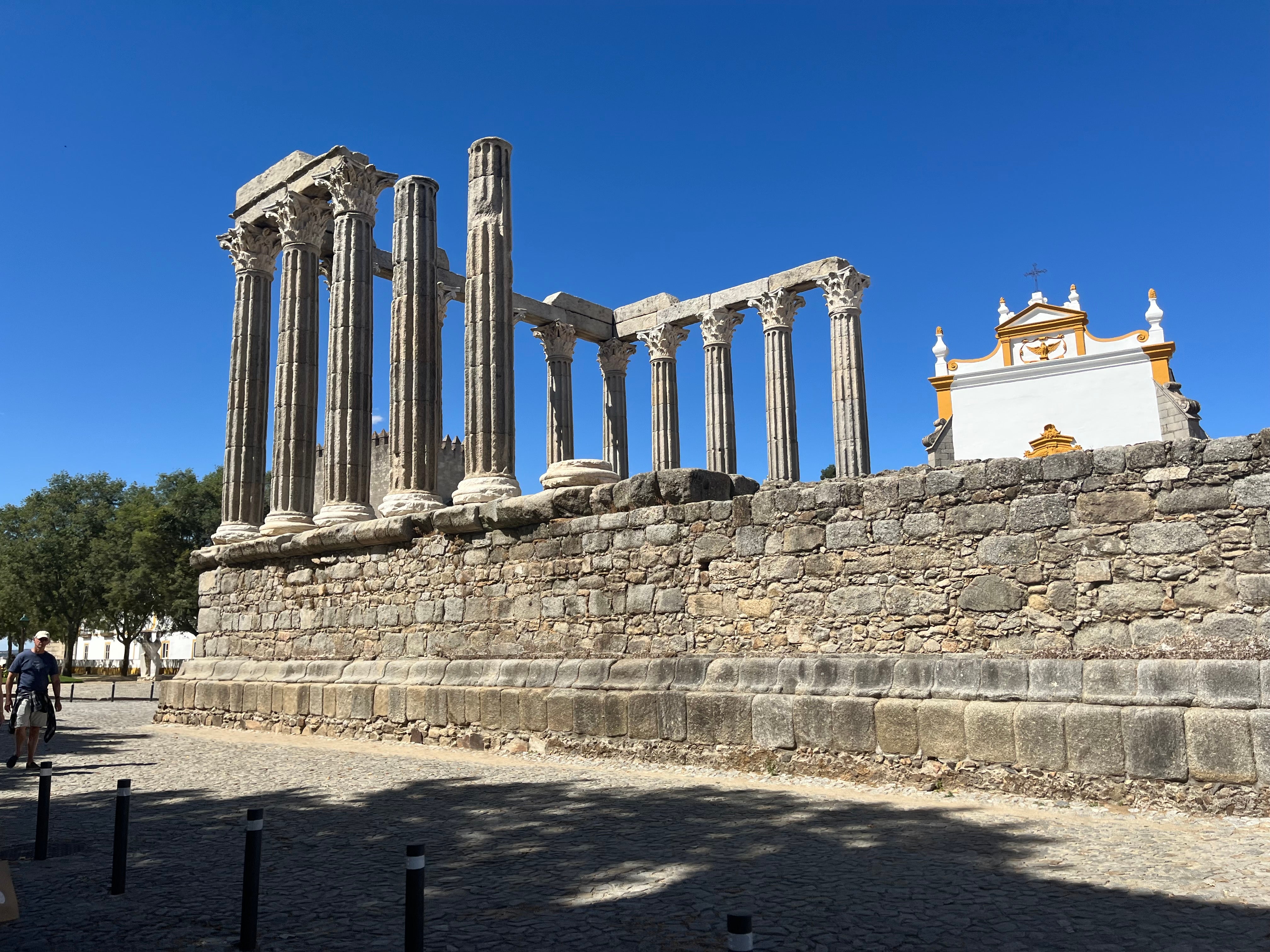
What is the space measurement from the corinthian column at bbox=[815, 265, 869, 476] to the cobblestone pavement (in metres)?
11.9

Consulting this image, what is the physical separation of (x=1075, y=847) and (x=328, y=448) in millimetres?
11507

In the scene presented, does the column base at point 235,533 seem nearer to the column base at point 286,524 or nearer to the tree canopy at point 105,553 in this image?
the column base at point 286,524

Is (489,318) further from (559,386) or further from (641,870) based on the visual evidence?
(559,386)

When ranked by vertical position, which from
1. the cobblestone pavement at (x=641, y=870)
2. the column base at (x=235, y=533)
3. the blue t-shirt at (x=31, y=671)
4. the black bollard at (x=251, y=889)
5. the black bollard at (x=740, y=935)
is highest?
the column base at (x=235, y=533)

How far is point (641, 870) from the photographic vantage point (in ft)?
15.4

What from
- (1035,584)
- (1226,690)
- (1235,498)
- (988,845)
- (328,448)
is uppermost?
(328,448)

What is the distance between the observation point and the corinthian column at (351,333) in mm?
13367

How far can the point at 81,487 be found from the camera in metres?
42.1

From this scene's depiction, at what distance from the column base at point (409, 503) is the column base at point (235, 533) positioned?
11.3 feet

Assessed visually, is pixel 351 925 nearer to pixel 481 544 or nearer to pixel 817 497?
pixel 817 497

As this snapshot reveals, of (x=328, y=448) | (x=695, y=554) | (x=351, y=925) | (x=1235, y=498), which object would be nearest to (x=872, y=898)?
(x=351, y=925)

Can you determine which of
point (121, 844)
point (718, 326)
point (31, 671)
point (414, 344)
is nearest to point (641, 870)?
point (121, 844)

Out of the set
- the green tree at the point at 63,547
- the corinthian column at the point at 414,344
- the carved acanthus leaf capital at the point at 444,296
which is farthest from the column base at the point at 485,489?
the green tree at the point at 63,547

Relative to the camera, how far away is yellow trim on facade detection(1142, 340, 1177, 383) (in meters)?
27.3
